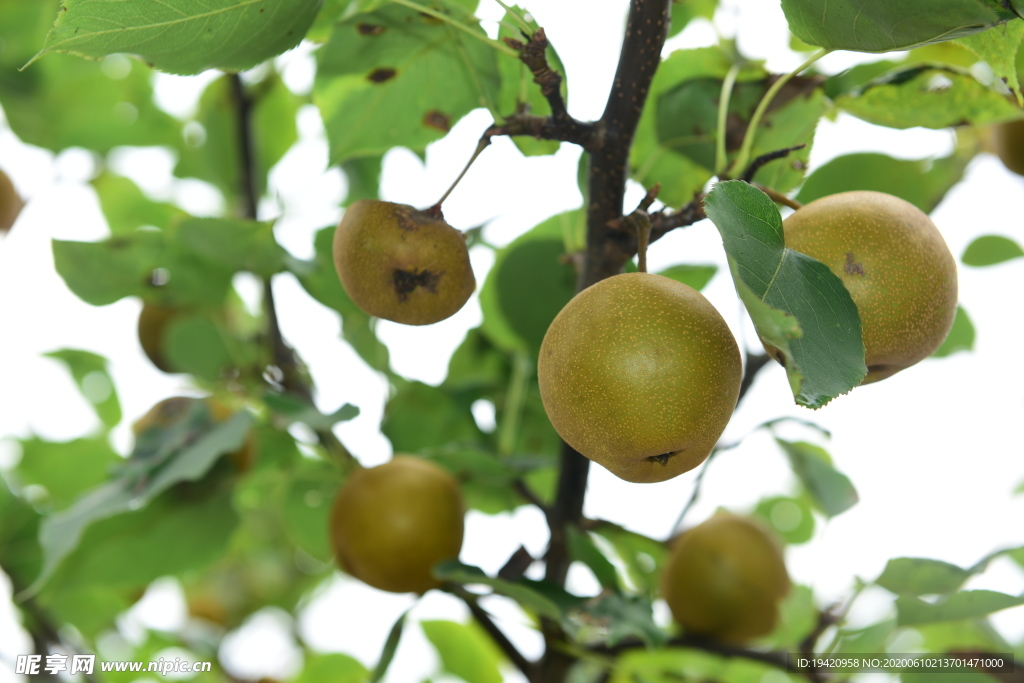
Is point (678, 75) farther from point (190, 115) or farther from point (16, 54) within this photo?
point (16, 54)

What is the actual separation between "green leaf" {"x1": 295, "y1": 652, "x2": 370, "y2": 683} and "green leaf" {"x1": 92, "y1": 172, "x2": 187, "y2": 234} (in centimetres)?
88

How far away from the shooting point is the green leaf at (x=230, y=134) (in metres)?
1.45

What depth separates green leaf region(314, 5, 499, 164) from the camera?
0.78 meters

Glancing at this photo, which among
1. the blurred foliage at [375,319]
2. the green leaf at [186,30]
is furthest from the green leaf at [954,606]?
the green leaf at [186,30]

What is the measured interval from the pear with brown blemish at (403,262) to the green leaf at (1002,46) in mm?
403

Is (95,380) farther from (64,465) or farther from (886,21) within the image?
(886,21)

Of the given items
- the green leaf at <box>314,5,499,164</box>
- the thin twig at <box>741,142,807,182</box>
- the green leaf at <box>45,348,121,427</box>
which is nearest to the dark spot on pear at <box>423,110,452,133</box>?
the green leaf at <box>314,5,499,164</box>

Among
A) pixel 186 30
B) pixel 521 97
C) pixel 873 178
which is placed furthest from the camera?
pixel 873 178

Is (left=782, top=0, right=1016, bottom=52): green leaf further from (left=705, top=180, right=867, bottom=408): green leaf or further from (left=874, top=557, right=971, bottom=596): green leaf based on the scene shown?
(left=874, top=557, right=971, bottom=596): green leaf

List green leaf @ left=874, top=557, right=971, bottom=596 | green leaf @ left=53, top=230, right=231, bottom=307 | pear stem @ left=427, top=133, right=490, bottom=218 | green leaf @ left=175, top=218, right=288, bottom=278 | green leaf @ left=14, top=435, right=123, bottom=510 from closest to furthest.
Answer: pear stem @ left=427, top=133, right=490, bottom=218
green leaf @ left=874, top=557, right=971, bottom=596
green leaf @ left=175, top=218, right=288, bottom=278
green leaf @ left=53, top=230, right=231, bottom=307
green leaf @ left=14, top=435, right=123, bottom=510

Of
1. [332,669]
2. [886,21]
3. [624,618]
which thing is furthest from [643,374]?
[332,669]

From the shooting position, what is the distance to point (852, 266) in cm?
55

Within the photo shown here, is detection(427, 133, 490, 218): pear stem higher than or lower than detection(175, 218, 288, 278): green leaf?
higher

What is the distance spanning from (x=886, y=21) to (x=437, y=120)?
1.54 feet
